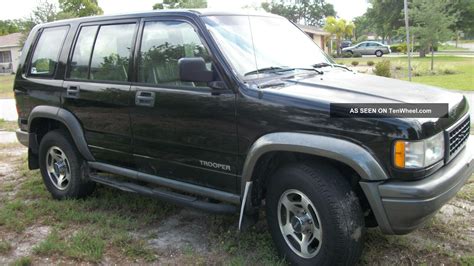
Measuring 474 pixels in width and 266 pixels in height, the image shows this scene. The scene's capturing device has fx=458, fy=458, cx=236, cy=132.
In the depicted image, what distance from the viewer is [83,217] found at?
4668 millimetres

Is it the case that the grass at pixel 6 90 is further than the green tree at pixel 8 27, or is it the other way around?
the green tree at pixel 8 27

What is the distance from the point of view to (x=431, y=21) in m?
23.5

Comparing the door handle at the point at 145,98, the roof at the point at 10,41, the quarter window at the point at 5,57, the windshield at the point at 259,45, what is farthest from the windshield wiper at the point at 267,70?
the quarter window at the point at 5,57

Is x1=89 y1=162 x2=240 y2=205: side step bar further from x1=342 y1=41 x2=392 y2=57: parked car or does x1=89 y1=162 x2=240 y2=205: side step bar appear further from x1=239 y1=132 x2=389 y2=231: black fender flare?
x1=342 y1=41 x2=392 y2=57: parked car

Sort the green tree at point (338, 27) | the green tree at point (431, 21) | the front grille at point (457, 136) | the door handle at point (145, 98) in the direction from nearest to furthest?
the front grille at point (457, 136), the door handle at point (145, 98), the green tree at point (431, 21), the green tree at point (338, 27)

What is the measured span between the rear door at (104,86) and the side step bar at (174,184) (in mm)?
74

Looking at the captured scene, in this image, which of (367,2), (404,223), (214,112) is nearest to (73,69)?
(214,112)

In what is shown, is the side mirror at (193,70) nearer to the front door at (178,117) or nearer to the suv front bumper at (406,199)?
the front door at (178,117)

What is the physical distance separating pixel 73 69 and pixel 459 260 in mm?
4064

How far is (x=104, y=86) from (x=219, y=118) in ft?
4.90

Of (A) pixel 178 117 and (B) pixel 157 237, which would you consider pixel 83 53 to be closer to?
(A) pixel 178 117

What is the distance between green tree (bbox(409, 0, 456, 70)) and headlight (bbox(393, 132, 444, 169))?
21.8 m

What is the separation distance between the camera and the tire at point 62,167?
16.5 feet

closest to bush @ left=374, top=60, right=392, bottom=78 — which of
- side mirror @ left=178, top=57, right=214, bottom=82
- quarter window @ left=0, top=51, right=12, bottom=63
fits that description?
side mirror @ left=178, top=57, right=214, bottom=82
